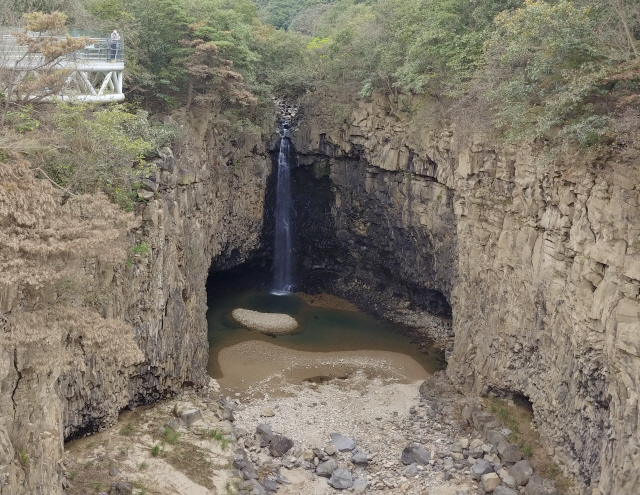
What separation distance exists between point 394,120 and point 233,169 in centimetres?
890

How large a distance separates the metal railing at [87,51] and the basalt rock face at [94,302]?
13.1 ft

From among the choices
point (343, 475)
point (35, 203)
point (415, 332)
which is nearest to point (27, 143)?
point (35, 203)

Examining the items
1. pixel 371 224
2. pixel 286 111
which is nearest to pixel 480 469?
pixel 371 224

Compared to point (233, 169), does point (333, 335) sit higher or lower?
lower

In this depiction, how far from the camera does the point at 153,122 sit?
2312cm

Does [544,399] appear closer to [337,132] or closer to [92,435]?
[92,435]

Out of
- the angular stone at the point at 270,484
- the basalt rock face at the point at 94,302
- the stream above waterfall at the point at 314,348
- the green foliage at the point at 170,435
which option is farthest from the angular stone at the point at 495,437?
the basalt rock face at the point at 94,302

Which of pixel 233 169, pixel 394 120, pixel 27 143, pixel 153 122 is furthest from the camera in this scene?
pixel 233 169

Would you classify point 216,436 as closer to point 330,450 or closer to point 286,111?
point 330,450

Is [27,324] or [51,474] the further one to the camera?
[51,474]

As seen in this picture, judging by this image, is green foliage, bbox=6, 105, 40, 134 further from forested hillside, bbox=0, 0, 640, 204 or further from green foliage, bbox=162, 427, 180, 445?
green foliage, bbox=162, 427, 180, 445

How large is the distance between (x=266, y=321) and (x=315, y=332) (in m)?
2.65

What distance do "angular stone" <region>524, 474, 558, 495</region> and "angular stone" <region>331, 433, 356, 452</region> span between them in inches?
220

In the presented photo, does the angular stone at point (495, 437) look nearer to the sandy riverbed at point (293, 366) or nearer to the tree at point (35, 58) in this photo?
the sandy riverbed at point (293, 366)
